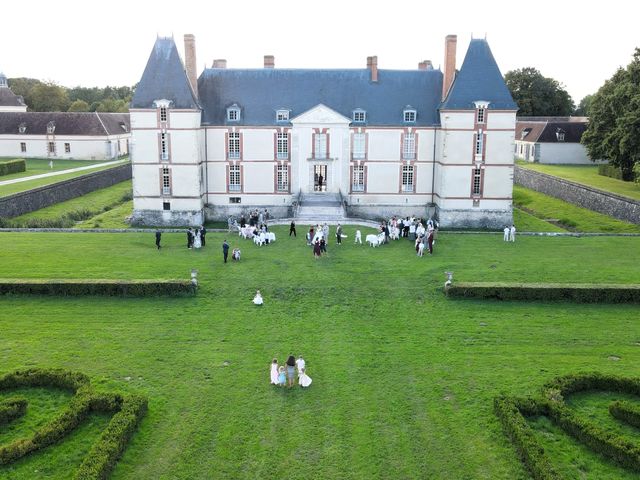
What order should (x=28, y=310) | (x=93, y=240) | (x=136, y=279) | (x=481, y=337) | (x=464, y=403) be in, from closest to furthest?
(x=464, y=403) → (x=481, y=337) → (x=28, y=310) → (x=136, y=279) → (x=93, y=240)

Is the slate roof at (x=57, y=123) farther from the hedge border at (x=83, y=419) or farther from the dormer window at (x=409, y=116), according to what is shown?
the hedge border at (x=83, y=419)

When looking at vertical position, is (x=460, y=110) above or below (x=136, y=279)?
above

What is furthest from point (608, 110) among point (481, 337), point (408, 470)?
point (408, 470)

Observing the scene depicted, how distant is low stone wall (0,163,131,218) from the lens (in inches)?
2053

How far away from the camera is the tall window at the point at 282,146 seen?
2014 inches

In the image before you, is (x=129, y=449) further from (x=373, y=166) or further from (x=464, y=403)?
(x=373, y=166)

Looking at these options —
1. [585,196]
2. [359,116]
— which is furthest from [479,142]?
[585,196]

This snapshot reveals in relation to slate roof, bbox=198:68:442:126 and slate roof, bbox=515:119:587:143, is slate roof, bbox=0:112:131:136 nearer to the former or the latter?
slate roof, bbox=198:68:442:126

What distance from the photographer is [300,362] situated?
69.6 ft

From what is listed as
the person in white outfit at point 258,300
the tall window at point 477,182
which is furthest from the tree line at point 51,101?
the person in white outfit at point 258,300

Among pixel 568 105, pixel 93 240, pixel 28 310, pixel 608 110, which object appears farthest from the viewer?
pixel 568 105

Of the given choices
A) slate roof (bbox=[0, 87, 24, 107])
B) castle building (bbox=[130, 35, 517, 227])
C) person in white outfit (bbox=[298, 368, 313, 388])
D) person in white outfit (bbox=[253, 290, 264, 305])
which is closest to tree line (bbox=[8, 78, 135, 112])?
slate roof (bbox=[0, 87, 24, 107])

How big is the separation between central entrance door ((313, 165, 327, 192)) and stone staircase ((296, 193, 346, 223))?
0.56m

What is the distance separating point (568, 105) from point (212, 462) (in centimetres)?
12295
